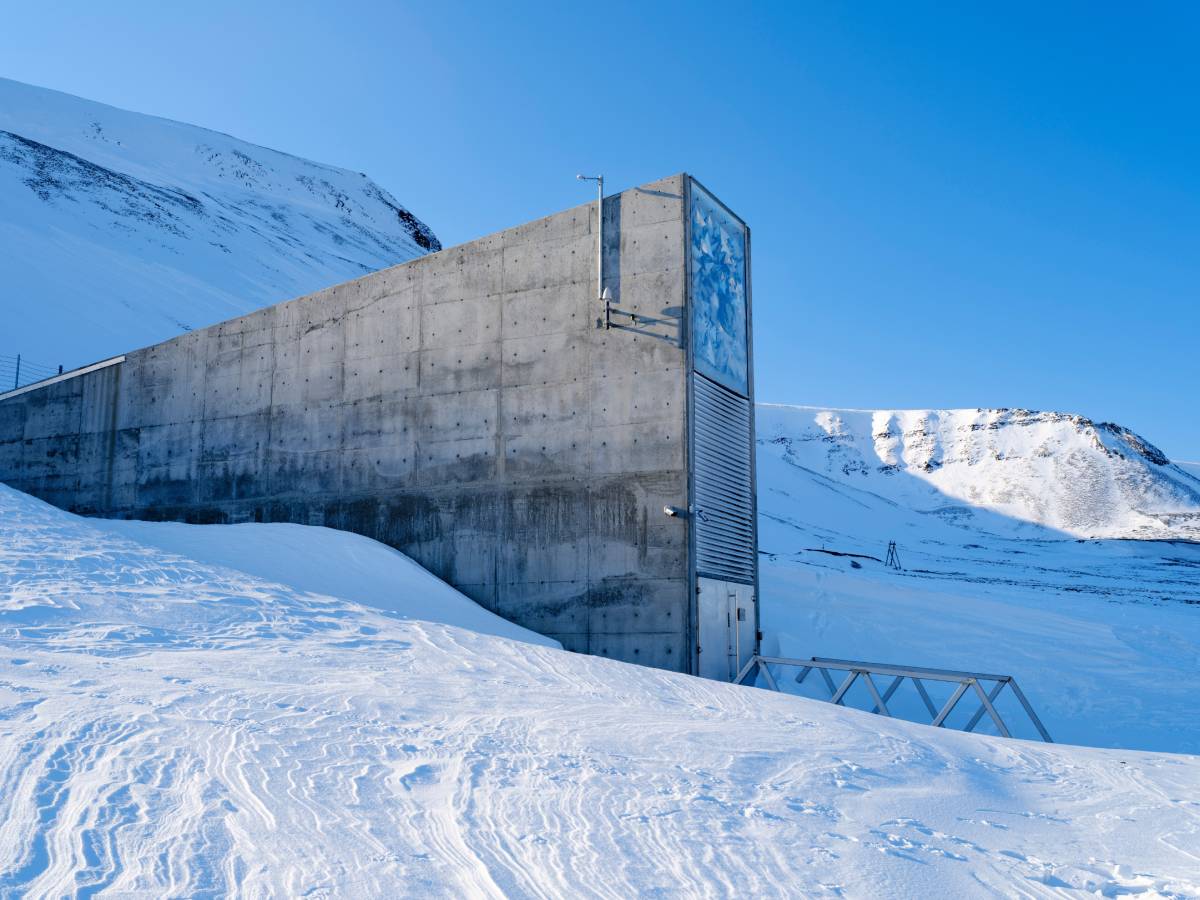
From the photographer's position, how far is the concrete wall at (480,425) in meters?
13.7

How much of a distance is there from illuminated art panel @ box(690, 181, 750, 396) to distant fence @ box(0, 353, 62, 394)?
18328 mm

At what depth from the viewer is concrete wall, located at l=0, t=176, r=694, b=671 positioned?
13.7m

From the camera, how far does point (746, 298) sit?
15.9 metres

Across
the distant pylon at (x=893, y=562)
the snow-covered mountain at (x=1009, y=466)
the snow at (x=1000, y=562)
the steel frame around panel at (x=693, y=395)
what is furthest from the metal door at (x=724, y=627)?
the snow-covered mountain at (x=1009, y=466)

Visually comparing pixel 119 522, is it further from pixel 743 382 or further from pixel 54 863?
pixel 54 863

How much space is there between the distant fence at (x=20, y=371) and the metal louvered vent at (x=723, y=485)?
61.0ft

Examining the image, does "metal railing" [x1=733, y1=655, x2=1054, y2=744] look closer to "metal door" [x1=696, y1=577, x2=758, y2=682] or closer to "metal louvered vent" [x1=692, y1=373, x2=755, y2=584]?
"metal door" [x1=696, y1=577, x2=758, y2=682]

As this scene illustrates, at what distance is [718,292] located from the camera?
14883 mm

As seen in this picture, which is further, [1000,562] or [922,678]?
[1000,562]

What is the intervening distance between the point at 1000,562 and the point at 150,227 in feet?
125

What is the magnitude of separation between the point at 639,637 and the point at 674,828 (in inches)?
310

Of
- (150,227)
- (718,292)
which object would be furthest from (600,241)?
(150,227)

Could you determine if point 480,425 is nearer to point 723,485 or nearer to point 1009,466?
Answer: point 723,485

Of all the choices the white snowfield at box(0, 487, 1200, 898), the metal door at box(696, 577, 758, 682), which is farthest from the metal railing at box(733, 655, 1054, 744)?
the white snowfield at box(0, 487, 1200, 898)
